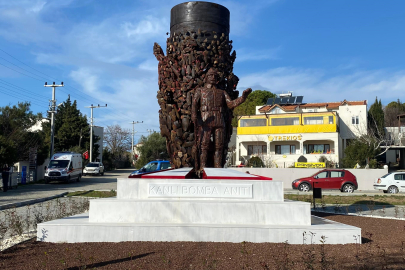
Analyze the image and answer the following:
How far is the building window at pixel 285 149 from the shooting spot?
42.7 meters

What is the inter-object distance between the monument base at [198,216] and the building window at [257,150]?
36296 millimetres

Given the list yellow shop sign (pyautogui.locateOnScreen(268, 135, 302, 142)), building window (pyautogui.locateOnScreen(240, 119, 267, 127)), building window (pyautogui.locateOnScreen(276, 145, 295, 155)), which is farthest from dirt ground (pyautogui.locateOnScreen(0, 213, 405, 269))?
building window (pyautogui.locateOnScreen(240, 119, 267, 127))

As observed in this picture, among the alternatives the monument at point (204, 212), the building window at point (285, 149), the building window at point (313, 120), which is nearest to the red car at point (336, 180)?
the monument at point (204, 212)

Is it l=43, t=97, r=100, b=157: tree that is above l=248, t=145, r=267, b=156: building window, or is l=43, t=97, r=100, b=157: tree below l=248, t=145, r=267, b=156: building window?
above

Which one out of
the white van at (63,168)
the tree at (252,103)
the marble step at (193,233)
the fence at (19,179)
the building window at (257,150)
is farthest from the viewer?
the tree at (252,103)

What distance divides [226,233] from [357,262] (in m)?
2.18

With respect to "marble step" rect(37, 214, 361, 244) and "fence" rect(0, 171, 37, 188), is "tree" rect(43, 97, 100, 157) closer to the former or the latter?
"fence" rect(0, 171, 37, 188)

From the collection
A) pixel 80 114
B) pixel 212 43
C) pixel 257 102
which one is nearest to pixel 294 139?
pixel 257 102

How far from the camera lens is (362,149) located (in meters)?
35.2

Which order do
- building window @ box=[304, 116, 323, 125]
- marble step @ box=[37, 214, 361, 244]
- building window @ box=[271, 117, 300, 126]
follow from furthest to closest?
building window @ box=[271, 117, 300, 126] < building window @ box=[304, 116, 323, 125] < marble step @ box=[37, 214, 361, 244]

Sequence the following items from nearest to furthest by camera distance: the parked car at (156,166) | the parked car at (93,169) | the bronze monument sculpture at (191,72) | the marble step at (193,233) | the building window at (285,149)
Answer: the marble step at (193,233)
the bronze monument sculpture at (191,72)
the parked car at (156,166)
the parked car at (93,169)
the building window at (285,149)

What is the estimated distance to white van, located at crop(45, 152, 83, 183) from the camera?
28.8 metres

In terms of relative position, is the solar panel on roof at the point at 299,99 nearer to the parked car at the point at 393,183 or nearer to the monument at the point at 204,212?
the parked car at the point at 393,183

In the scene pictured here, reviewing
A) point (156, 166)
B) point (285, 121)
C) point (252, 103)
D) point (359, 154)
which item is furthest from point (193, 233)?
point (252, 103)
